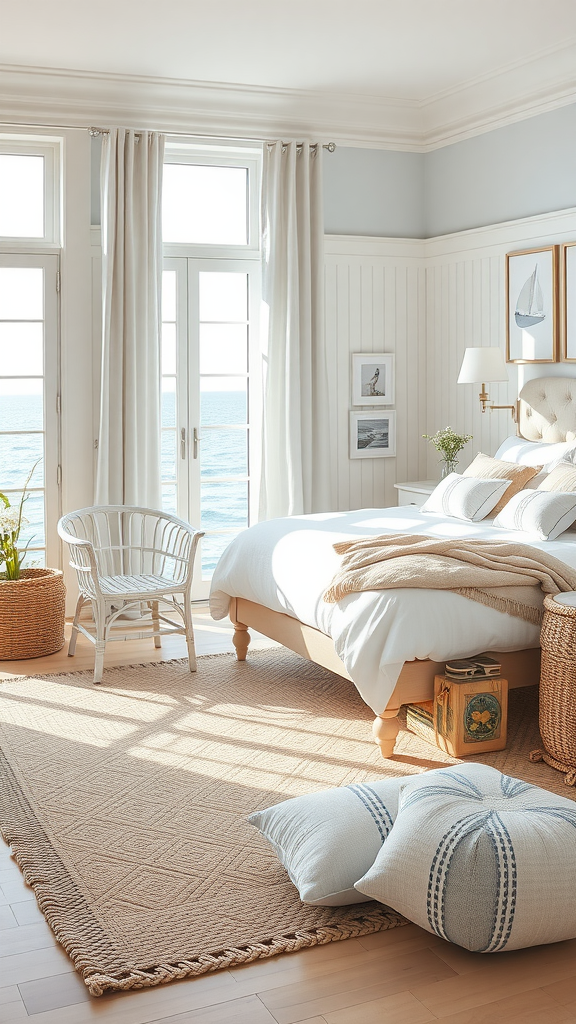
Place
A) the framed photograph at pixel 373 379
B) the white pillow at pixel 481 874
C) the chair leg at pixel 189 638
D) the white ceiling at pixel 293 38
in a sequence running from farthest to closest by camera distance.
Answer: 1. the framed photograph at pixel 373 379
2. the chair leg at pixel 189 638
3. the white ceiling at pixel 293 38
4. the white pillow at pixel 481 874

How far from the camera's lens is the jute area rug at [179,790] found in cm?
246

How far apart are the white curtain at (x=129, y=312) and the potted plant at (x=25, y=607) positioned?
63cm

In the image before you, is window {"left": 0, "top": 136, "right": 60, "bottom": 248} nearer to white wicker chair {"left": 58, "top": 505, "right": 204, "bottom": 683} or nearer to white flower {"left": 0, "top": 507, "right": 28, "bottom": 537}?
white flower {"left": 0, "top": 507, "right": 28, "bottom": 537}

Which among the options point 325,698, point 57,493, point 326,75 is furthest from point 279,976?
point 326,75

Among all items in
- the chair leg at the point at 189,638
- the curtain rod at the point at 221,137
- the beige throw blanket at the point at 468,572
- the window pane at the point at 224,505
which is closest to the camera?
the beige throw blanket at the point at 468,572

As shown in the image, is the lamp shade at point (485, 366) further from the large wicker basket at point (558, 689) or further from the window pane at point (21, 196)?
the window pane at point (21, 196)

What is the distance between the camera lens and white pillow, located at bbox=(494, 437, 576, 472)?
4858mm

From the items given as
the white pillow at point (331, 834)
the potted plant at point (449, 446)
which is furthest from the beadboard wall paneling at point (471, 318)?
the white pillow at point (331, 834)

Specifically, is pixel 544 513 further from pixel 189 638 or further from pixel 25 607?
pixel 25 607

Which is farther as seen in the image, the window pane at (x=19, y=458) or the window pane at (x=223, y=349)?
the window pane at (x=223, y=349)

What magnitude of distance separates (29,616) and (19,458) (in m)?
1.08

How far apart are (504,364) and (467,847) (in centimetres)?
361

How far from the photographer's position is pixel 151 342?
18.4 feet

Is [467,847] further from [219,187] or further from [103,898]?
[219,187]
